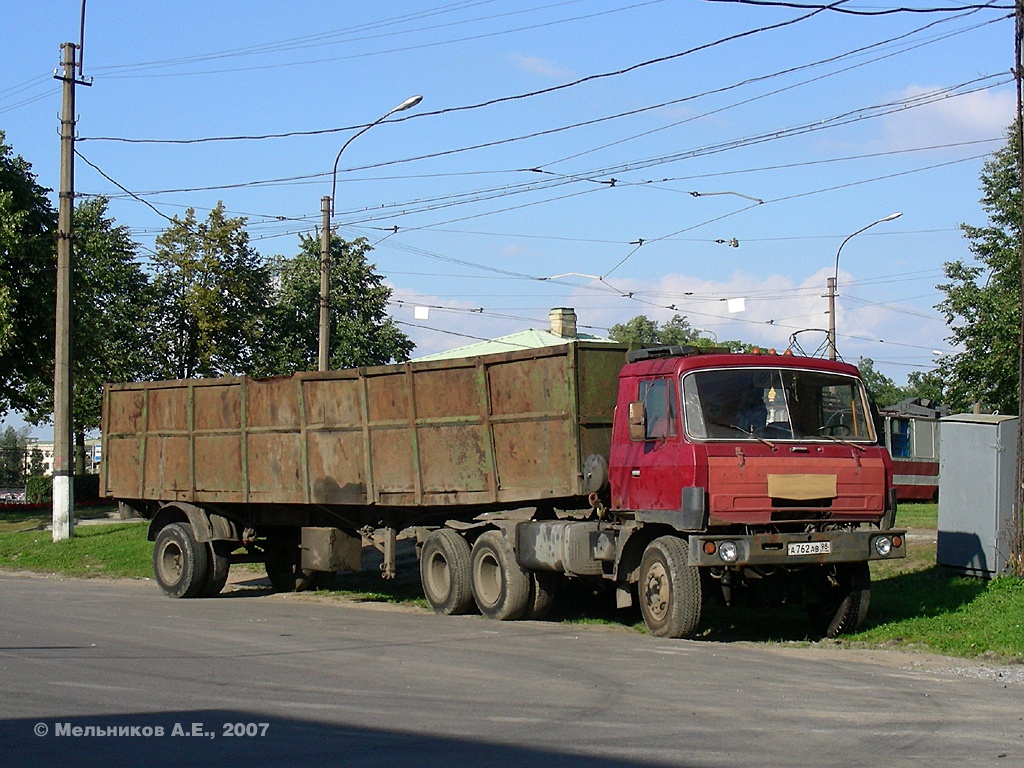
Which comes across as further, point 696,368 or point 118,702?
point 696,368

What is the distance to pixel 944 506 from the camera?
1485cm

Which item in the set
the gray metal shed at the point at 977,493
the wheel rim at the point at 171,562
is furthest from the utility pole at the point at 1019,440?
the wheel rim at the point at 171,562

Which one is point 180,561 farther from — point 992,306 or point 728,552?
point 992,306

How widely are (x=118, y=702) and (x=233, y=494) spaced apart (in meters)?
9.13

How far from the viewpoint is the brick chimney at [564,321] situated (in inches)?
1834

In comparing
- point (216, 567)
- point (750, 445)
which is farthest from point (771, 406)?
point (216, 567)

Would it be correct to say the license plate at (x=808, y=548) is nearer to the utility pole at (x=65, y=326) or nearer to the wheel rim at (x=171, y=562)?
the wheel rim at (x=171, y=562)

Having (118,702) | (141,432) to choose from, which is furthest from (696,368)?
(141,432)

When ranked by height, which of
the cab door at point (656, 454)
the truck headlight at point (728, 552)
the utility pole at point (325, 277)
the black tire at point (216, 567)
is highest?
the utility pole at point (325, 277)

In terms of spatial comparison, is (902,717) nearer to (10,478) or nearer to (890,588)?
(890,588)

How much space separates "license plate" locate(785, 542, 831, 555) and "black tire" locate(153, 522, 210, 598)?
30.4ft

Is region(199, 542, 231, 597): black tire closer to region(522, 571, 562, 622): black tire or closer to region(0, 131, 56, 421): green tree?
region(522, 571, 562, 622): black tire

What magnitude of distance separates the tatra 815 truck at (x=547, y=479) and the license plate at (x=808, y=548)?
0.05 ft

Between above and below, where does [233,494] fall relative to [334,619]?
above
